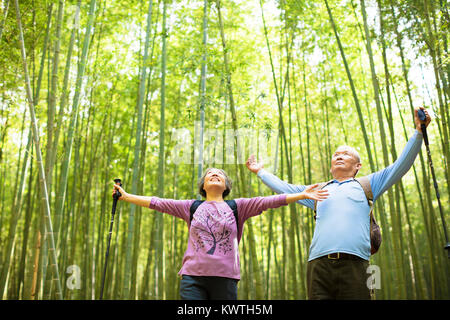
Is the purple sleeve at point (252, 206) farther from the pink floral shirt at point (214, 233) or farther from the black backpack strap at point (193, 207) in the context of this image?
the black backpack strap at point (193, 207)

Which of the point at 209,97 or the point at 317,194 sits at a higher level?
the point at 209,97

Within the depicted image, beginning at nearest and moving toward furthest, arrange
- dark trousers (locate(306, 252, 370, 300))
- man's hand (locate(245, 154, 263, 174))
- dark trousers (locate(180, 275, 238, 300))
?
dark trousers (locate(306, 252, 370, 300))
dark trousers (locate(180, 275, 238, 300))
man's hand (locate(245, 154, 263, 174))

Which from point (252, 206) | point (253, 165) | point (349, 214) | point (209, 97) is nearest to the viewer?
point (349, 214)

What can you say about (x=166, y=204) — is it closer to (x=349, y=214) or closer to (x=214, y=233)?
(x=214, y=233)

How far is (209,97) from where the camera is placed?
→ 3770 mm

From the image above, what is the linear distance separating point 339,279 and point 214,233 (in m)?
0.58

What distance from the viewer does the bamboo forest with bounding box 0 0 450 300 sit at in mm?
3641

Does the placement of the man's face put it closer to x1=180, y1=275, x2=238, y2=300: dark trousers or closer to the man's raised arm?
the man's raised arm

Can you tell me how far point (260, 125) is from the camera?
3889 mm

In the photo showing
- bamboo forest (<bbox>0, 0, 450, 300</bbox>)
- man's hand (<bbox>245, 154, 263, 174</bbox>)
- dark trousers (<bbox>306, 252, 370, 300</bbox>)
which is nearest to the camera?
dark trousers (<bbox>306, 252, 370, 300</bbox>)

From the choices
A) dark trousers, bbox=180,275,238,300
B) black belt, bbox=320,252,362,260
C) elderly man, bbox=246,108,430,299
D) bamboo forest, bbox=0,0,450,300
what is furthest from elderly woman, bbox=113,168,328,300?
bamboo forest, bbox=0,0,450,300

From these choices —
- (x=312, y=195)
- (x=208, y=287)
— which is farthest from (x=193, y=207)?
(x=312, y=195)
